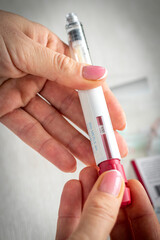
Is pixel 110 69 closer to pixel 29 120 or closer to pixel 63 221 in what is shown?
pixel 29 120

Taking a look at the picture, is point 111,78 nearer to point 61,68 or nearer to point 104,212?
point 61,68

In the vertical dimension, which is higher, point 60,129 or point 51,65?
point 51,65

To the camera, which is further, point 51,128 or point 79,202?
point 51,128

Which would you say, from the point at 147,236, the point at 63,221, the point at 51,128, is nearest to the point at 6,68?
A: the point at 51,128

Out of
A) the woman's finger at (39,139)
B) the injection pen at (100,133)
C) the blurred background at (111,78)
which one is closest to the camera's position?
the injection pen at (100,133)

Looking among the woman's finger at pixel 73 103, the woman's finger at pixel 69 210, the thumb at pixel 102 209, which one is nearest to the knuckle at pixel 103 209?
the thumb at pixel 102 209

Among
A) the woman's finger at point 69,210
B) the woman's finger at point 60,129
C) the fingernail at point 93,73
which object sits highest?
the fingernail at point 93,73

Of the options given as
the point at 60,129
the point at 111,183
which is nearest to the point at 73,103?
the point at 60,129

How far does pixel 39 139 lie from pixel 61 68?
9.2 inches

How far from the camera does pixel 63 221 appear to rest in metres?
0.54

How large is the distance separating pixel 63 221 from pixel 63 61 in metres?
0.42

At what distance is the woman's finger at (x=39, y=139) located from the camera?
25.1 inches

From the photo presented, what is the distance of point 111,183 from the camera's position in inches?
18.1

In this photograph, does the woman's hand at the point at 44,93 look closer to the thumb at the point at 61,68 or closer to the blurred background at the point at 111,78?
the thumb at the point at 61,68
